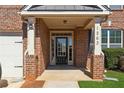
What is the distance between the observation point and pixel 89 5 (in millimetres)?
15617

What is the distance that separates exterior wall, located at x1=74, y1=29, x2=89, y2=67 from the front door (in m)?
2.35

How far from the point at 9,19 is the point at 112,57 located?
312 inches

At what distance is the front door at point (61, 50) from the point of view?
992 inches

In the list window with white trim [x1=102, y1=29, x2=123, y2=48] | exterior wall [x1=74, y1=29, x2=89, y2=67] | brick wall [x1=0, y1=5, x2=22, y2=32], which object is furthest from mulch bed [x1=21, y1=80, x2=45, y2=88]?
window with white trim [x1=102, y1=29, x2=123, y2=48]

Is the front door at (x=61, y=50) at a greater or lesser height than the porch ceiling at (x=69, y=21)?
lesser

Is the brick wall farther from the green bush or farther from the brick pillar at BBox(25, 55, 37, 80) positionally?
the green bush

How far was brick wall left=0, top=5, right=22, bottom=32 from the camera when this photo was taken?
58.4 ft

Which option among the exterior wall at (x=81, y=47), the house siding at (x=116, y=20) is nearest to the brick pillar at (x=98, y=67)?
the exterior wall at (x=81, y=47)

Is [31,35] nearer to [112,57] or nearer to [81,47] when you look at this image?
[81,47]

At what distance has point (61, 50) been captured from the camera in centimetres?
2544

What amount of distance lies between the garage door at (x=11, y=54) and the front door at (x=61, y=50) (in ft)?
25.4

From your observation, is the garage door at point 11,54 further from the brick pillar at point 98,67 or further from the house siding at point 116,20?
the house siding at point 116,20

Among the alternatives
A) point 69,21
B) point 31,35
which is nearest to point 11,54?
point 31,35

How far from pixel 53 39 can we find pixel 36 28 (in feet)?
29.6
